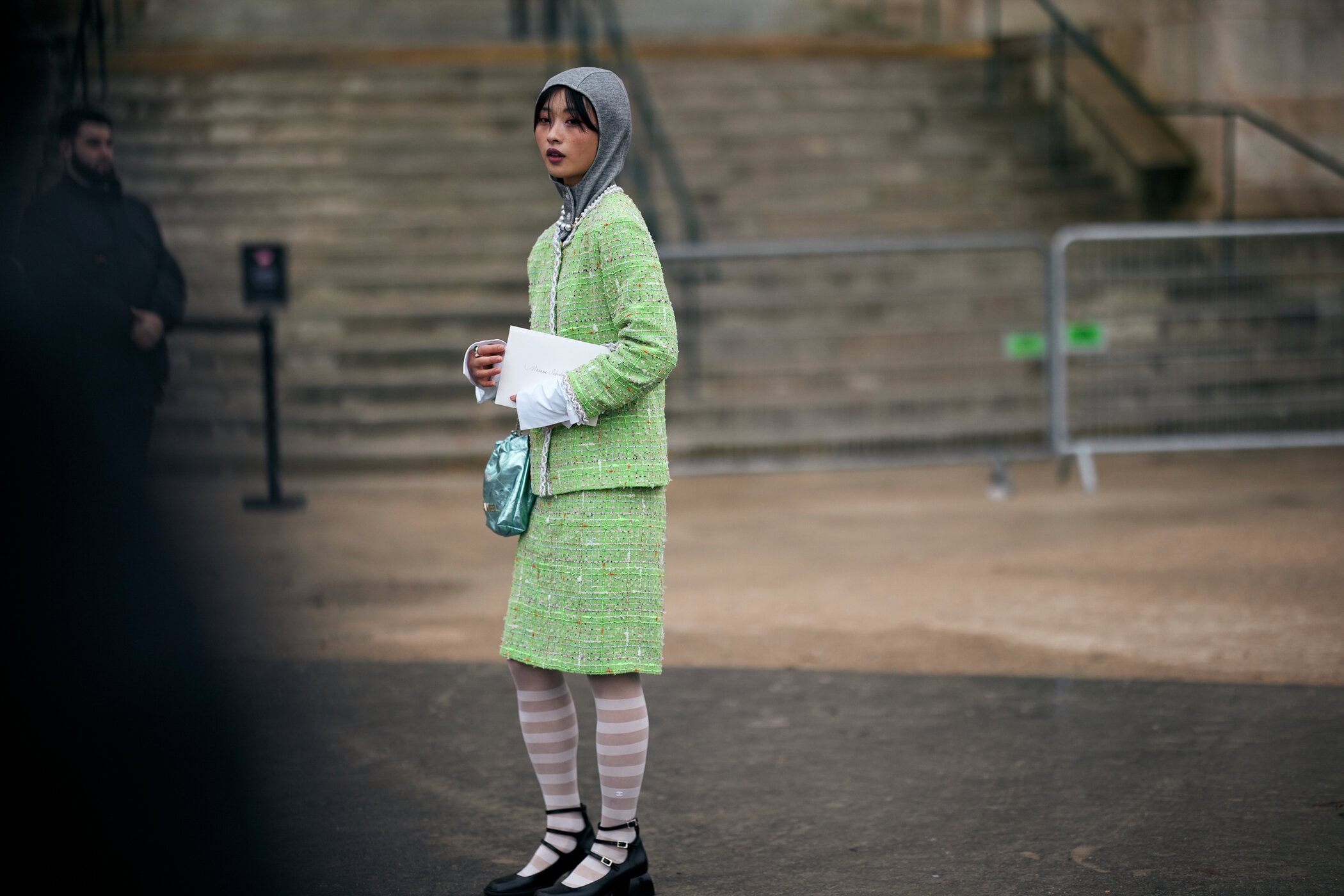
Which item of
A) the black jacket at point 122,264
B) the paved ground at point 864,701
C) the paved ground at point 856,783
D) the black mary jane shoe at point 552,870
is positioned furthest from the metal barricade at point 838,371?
the black mary jane shoe at point 552,870

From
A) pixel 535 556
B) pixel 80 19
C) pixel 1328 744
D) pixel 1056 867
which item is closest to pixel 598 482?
pixel 535 556

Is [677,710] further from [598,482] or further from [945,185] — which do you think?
[945,185]

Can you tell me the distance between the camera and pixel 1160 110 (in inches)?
542

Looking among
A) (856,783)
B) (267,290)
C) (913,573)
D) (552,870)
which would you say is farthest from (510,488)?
(267,290)

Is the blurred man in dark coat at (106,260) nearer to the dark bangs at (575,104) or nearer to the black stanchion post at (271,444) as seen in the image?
the dark bangs at (575,104)

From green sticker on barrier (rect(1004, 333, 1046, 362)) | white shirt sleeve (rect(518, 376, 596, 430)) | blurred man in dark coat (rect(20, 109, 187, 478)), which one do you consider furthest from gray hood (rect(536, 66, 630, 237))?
green sticker on barrier (rect(1004, 333, 1046, 362))

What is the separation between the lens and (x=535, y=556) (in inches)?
134

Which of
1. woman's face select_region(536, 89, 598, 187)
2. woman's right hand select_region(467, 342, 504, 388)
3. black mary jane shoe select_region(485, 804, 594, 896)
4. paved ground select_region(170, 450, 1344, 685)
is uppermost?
woman's face select_region(536, 89, 598, 187)

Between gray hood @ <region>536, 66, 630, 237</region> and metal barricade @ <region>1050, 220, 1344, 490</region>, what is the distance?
22.9 feet

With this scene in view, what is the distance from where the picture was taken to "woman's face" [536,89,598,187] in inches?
131

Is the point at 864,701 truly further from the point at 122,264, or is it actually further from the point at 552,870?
the point at 122,264

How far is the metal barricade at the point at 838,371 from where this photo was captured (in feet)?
32.9

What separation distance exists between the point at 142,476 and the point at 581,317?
195 centimetres

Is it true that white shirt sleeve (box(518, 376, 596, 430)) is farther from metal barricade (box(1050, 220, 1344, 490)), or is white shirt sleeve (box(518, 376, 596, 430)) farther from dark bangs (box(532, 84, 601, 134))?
metal barricade (box(1050, 220, 1344, 490))
